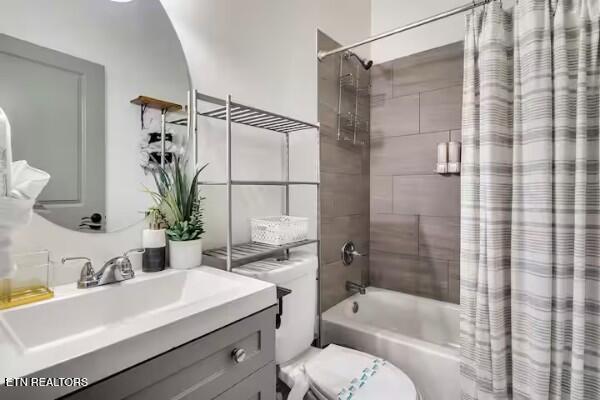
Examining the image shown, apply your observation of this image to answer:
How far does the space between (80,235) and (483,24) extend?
178 cm

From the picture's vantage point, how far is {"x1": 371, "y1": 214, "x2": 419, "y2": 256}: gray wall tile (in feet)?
7.22

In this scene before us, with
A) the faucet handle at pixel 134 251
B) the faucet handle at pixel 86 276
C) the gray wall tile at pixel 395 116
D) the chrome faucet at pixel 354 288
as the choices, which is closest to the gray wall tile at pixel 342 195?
the gray wall tile at pixel 395 116

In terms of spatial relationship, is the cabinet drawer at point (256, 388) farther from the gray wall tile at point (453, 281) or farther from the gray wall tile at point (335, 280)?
the gray wall tile at point (453, 281)

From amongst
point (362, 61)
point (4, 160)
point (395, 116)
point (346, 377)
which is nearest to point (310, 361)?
point (346, 377)

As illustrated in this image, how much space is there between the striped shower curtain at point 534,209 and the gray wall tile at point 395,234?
89 cm

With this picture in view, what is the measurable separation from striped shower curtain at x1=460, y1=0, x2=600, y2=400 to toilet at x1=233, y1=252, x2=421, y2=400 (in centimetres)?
44

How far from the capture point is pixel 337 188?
6.61 ft

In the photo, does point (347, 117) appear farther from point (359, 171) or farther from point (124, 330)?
point (124, 330)

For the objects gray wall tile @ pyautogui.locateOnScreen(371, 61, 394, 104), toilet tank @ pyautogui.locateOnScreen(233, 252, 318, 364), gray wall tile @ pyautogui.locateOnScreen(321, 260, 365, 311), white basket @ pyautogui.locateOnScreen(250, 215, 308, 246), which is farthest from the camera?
gray wall tile @ pyautogui.locateOnScreen(371, 61, 394, 104)

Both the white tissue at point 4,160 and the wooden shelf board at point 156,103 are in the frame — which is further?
the wooden shelf board at point 156,103

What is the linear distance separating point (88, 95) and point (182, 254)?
60 centimetres

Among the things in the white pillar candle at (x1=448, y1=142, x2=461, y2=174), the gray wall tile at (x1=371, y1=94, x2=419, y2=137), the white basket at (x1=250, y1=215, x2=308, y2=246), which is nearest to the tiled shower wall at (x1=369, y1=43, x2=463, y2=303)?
the gray wall tile at (x1=371, y1=94, x2=419, y2=137)

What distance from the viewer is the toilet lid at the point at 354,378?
42.0 inches

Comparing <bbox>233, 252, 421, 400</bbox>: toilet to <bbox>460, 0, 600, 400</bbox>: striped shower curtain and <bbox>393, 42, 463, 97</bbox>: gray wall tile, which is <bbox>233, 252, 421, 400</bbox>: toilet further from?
<bbox>393, 42, 463, 97</bbox>: gray wall tile
